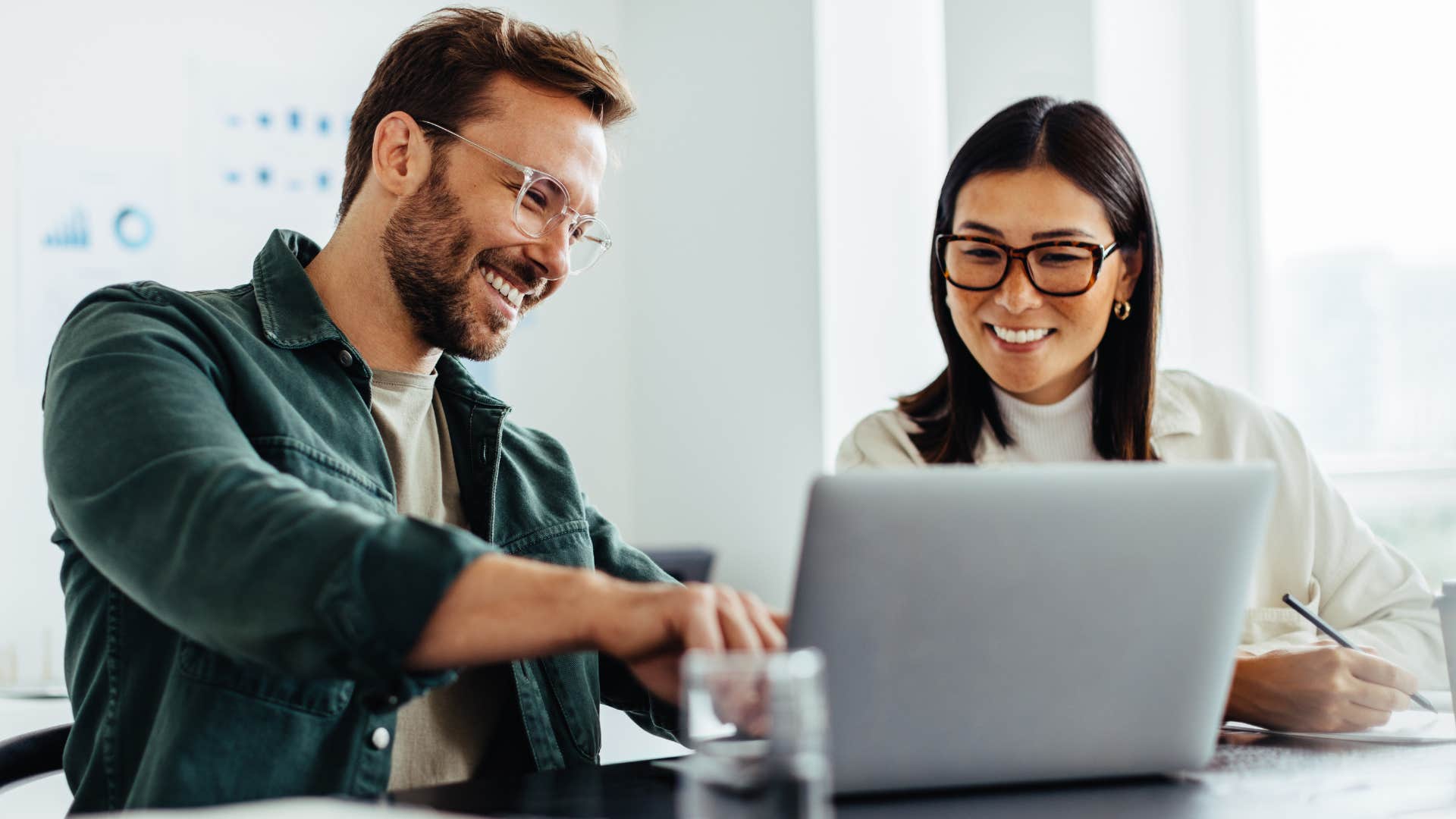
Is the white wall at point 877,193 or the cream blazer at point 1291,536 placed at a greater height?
the white wall at point 877,193

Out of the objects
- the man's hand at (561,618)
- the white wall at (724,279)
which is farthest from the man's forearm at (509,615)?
the white wall at (724,279)

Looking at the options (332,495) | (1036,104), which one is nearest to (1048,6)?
(1036,104)

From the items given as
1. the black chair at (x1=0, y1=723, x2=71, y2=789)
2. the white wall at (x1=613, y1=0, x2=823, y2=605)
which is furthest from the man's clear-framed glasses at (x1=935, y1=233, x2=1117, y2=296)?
the white wall at (x1=613, y1=0, x2=823, y2=605)

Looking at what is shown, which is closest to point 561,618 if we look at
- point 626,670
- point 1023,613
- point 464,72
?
point 1023,613

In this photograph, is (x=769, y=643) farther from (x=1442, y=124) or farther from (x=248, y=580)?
(x=1442, y=124)

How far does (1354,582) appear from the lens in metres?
1.65

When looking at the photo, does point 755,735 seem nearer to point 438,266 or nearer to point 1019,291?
point 438,266

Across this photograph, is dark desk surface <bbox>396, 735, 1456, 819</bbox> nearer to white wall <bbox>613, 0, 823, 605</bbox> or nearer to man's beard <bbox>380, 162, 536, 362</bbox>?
man's beard <bbox>380, 162, 536, 362</bbox>

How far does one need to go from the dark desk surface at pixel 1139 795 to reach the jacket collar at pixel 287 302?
1.66ft

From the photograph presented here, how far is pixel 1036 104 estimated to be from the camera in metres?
1.80

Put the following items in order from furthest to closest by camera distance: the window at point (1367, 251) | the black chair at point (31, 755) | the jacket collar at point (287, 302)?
1. the window at point (1367, 251)
2. the jacket collar at point (287, 302)
3. the black chair at point (31, 755)

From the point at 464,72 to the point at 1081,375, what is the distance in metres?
0.95

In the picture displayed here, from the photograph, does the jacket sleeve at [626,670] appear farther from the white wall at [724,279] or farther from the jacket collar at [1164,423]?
the white wall at [724,279]

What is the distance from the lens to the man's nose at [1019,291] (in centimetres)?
172
